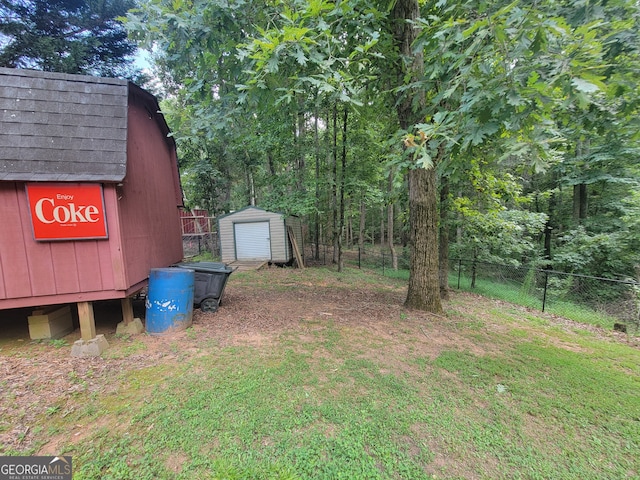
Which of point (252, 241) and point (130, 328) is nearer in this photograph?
point (130, 328)

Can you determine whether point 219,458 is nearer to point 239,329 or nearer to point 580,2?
point 239,329

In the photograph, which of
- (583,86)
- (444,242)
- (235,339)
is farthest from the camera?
(444,242)

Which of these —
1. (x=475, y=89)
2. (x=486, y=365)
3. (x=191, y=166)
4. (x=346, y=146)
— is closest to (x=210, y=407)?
(x=486, y=365)

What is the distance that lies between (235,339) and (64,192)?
2.76m

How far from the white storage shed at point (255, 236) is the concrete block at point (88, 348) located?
316 inches

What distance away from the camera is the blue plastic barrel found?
373 centimetres

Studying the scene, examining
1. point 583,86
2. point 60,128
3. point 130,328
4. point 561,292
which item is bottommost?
point 561,292

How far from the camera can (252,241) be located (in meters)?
11.5

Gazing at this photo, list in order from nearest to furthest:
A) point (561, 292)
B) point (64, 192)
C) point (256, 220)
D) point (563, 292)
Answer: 1. point (64, 192)
2. point (563, 292)
3. point (561, 292)
4. point (256, 220)

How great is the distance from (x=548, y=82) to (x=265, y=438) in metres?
3.49

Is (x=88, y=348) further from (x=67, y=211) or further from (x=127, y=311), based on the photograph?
(x=67, y=211)

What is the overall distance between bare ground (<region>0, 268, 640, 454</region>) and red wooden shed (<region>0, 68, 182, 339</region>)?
0.65 metres

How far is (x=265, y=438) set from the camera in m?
2.00

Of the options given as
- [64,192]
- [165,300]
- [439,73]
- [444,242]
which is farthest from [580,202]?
[64,192]
